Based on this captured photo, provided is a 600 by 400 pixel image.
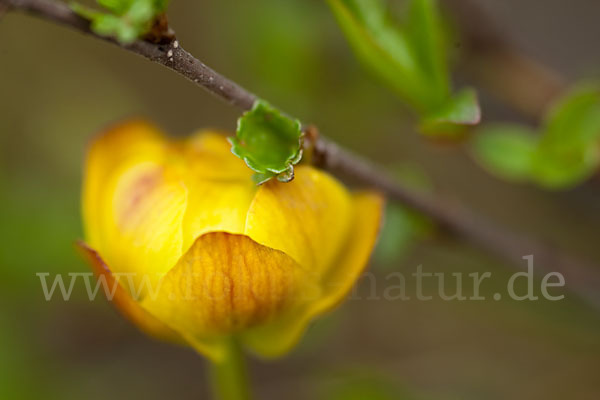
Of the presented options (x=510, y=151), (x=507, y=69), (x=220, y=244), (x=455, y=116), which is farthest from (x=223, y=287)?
(x=507, y=69)

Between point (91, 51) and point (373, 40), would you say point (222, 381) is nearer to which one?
point (373, 40)

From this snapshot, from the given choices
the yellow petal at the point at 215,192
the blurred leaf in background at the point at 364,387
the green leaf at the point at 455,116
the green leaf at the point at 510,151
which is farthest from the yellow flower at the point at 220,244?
the blurred leaf in background at the point at 364,387

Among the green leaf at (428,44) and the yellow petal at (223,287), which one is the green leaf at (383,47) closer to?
the green leaf at (428,44)

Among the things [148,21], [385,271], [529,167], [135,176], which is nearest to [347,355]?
[385,271]

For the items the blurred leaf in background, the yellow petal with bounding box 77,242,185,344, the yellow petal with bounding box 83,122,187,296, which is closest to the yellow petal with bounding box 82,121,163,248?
the yellow petal with bounding box 83,122,187,296

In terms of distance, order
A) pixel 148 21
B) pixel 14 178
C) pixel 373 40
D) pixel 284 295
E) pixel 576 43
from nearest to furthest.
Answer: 1. pixel 148 21
2. pixel 284 295
3. pixel 373 40
4. pixel 14 178
5. pixel 576 43

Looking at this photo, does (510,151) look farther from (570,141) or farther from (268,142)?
(268,142)
